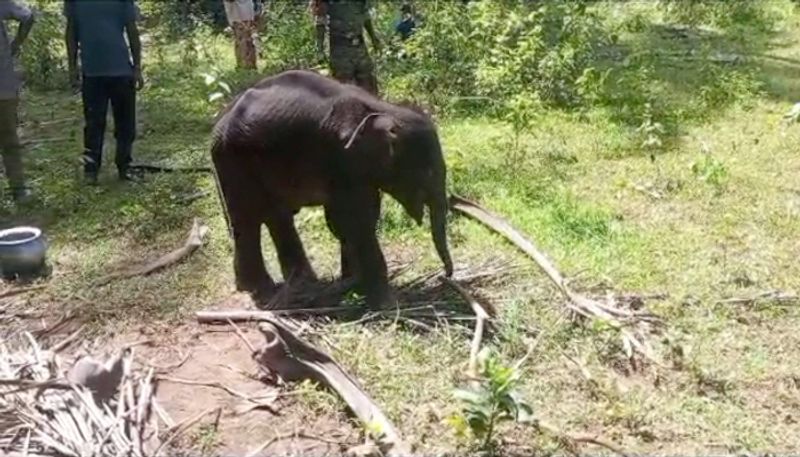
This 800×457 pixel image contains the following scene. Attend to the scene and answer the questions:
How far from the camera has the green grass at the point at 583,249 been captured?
14.2ft

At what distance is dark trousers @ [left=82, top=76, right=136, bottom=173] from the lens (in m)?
7.36

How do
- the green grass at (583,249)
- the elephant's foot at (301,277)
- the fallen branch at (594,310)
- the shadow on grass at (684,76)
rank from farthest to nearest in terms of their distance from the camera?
1. the shadow on grass at (684,76)
2. the elephant's foot at (301,277)
3. the fallen branch at (594,310)
4. the green grass at (583,249)

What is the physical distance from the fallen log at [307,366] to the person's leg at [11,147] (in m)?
3.33

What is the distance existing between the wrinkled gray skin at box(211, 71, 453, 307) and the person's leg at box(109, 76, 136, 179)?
2.43 meters

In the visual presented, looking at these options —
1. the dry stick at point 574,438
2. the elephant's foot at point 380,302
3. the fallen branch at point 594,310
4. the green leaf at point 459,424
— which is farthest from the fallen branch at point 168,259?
the dry stick at point 574,438

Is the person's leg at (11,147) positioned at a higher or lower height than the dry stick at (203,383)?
higher

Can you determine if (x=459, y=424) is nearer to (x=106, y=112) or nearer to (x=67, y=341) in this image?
(x=67, y=341)

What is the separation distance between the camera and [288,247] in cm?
546

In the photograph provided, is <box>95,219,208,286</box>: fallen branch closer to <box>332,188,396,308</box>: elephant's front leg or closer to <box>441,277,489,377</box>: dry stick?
<box>332,188,396,308</box>: elephant's front leg

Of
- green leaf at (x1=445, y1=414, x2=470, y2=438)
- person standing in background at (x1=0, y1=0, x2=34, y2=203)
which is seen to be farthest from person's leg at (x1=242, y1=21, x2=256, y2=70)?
green leaf at (x1=445, y1=414, x2=470, y2=438)

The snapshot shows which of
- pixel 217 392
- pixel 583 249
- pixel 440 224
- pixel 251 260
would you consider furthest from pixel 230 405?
pixel 583 249

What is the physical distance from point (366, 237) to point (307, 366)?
0.90 metres

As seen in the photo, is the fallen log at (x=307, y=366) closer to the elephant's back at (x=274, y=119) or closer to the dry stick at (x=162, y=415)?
the dry stick at (x=162, y=415)

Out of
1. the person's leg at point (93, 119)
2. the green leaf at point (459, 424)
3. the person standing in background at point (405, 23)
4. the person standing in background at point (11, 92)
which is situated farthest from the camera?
the person standing in background at point (405, 23)
